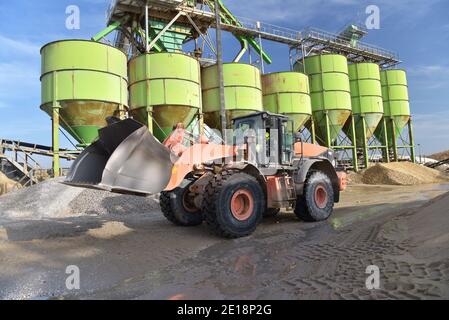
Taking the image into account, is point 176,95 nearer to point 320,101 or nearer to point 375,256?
point 320,101

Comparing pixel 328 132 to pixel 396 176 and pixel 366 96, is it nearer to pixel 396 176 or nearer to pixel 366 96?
pixel 396 176

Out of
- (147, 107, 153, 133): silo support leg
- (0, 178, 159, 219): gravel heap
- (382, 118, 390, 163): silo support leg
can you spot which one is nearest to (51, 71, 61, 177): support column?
(0, 178, 159, 219): gravel heap

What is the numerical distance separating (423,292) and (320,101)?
2534cm

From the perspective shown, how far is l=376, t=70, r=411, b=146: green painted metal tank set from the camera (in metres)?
33.1

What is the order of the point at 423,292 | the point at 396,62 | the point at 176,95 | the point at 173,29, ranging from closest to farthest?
the point at 423,292
the point at 176,95
the point at 173,29
the point at 396,62

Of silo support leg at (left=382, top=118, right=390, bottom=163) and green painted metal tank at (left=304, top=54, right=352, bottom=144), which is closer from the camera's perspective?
green painted metal tank at (left=304, top=54, right=352, bottom=144)

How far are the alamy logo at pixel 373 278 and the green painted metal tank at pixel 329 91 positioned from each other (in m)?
23.7

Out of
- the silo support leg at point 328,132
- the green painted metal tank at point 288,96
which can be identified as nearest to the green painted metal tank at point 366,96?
the silo support leg at point 328,132

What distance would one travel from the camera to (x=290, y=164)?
27.9 ft

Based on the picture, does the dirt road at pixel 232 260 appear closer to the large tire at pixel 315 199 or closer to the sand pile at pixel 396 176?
the large tire at pixel 315 199

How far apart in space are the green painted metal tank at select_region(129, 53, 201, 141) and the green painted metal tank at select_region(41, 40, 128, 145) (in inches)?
59.2

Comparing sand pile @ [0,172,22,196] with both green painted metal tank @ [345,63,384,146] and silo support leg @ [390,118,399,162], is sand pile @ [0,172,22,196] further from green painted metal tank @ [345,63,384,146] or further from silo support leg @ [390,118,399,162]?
silo support leg @ [390,118,399,162]

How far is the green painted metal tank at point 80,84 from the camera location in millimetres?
16547

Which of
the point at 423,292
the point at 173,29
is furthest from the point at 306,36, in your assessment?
the point at 423,292
